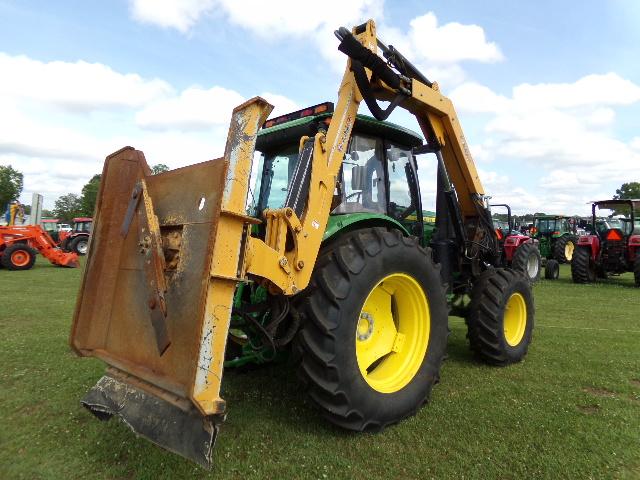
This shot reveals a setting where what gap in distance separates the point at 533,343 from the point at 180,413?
4.63m

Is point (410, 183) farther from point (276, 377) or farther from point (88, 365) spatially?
point (88, 365)

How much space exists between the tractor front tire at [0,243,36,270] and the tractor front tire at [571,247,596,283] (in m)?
16.6

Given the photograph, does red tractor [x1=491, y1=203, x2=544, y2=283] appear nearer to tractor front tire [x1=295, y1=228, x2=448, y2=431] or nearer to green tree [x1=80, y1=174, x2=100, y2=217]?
tractor front tire [x1=295, y1=228, x2=448, y2=431]

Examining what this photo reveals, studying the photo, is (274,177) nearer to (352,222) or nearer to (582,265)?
(352,222)

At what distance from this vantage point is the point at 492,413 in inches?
133

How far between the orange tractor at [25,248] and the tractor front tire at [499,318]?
48.3 ft

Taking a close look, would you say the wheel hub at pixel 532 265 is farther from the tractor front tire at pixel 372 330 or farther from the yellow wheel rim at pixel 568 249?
the tractor front tire at pixel 372 330

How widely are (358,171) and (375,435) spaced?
6.94 ft

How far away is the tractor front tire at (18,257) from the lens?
14.2m

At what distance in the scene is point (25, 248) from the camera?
47.6 feet

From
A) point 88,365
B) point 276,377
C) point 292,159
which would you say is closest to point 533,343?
point 276,377

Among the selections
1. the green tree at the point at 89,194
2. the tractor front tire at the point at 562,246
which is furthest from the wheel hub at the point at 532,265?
the green tree at the point at 89,194

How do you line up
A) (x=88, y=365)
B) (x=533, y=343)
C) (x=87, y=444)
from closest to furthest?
(x=87, y=444)
(x=88, y=365)
(x=533, y=343)

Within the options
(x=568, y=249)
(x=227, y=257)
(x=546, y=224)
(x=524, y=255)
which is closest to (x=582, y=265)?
(x=524, y=255)
